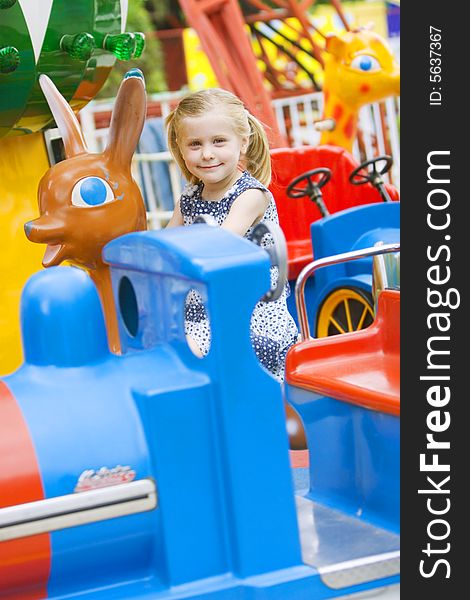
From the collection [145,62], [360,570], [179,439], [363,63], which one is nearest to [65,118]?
[179,439]

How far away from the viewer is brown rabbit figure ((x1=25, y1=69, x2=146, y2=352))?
6.45ft

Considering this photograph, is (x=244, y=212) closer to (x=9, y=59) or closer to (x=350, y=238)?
(x=9, y=59)

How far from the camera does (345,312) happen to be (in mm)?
3045

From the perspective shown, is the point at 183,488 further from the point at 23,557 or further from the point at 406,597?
the point at 406,597

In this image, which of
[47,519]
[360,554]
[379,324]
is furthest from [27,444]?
[379,324]

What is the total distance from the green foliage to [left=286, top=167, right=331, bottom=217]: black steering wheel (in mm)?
6964

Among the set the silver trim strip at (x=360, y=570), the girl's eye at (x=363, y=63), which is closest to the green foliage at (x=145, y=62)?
Answer: the girl's eye at (x=363, y=63)

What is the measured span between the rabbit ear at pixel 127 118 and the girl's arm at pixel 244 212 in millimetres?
241

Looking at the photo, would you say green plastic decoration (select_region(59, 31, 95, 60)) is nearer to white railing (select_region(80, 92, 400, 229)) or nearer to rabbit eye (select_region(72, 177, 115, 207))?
rabbit eye (select_region(72, 177, 115, 207))

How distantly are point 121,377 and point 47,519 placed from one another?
0.24 metres

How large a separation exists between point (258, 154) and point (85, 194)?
413 millimetres

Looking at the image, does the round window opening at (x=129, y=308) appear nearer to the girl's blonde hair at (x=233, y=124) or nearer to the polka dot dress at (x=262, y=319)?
the polka dot dress at (x=262, y=319)

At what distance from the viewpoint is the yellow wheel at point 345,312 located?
2.96 meters

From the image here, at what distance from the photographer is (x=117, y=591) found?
1384 millimetres
